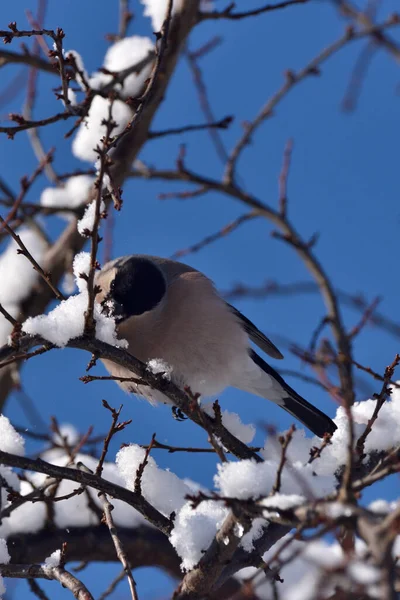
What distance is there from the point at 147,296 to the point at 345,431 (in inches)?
59.7

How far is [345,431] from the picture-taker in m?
2.51

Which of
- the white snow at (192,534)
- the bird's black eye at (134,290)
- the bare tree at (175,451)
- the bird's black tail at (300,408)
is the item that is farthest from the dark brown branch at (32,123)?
the bird's black tail at (300,408)

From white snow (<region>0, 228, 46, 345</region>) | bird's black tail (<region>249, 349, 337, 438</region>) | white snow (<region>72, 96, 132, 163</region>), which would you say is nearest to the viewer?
bird's black tail (<region>249, 349, 337, 438</region>)

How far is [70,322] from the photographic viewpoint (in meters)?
2.32

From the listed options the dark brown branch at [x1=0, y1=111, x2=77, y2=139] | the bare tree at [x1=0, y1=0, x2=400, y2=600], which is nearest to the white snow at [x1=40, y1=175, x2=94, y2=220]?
the bare tree at [x1=0, y1=0, x2=400, y2=600]

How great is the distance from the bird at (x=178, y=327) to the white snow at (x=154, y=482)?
77cm

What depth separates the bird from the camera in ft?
Answer: 11.7

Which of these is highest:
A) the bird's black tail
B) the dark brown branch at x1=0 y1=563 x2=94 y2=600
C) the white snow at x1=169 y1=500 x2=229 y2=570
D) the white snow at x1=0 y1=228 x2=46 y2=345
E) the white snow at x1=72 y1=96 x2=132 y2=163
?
the white snow at x1=72 y1=96 x2=132 y2=163

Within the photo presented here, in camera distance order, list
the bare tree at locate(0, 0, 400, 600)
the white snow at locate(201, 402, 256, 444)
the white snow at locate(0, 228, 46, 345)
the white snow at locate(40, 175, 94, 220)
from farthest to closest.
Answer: the white snow at locate(40, 175, 94, 220) → the white snow at locate(0, 228, 46, 345) → the white snow at locate(201, 402, 256, 444) → the bare tree at locate(0, 0, 400, 600)

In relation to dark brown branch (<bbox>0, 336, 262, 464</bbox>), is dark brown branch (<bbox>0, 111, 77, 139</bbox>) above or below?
above

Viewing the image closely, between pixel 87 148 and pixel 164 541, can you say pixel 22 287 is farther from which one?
pixel 164 541

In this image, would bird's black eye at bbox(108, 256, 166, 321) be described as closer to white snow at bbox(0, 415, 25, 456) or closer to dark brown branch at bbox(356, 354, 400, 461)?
white snow at bbox(0, 415, 25, 456)

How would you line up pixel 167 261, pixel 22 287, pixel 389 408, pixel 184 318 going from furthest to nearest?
pixel 22 287
pixel 167 261
pixel 184 318
pixel 389 408

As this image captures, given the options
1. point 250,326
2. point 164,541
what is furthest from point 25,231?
point 164,541
